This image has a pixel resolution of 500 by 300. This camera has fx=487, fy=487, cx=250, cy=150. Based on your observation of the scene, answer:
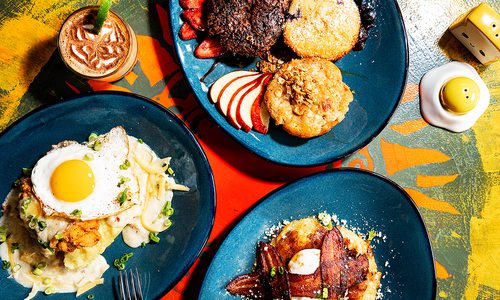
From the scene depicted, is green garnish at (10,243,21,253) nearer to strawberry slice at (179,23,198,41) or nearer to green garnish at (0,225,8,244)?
green garnish at (0,225,8,244)

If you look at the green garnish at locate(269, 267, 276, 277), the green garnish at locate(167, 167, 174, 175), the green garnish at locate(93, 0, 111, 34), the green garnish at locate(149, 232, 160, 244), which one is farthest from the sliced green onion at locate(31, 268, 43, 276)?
the green garnish at locate(93, 0, 111, 34)

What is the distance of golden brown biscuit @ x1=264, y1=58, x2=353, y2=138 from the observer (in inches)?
146

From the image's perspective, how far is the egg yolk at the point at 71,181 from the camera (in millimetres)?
3451

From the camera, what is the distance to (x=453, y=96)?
4055 millimetres

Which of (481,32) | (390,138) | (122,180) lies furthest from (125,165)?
(481,32)

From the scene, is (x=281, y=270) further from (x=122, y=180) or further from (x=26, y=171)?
(x=26, y=171)

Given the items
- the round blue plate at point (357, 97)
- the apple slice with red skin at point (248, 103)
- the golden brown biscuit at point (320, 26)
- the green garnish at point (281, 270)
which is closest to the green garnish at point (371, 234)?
the round blue plate at point (357, 97)

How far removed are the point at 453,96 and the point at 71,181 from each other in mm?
3092

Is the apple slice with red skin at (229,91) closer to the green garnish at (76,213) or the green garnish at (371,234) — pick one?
the green garnish at (76,213)

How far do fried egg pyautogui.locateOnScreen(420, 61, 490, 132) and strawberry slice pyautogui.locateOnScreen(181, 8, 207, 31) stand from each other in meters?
1.95

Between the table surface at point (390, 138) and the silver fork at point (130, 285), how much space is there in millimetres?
315

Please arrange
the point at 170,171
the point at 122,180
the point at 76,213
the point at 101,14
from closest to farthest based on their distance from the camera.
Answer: the point at 101,14
the point at 76,213
the point at 122,180
the point at 170,171

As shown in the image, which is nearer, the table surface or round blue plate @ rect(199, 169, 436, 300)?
round blue plate @ rect(199, 169, 436, 300)

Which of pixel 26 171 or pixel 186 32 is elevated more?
pixel 186 32
